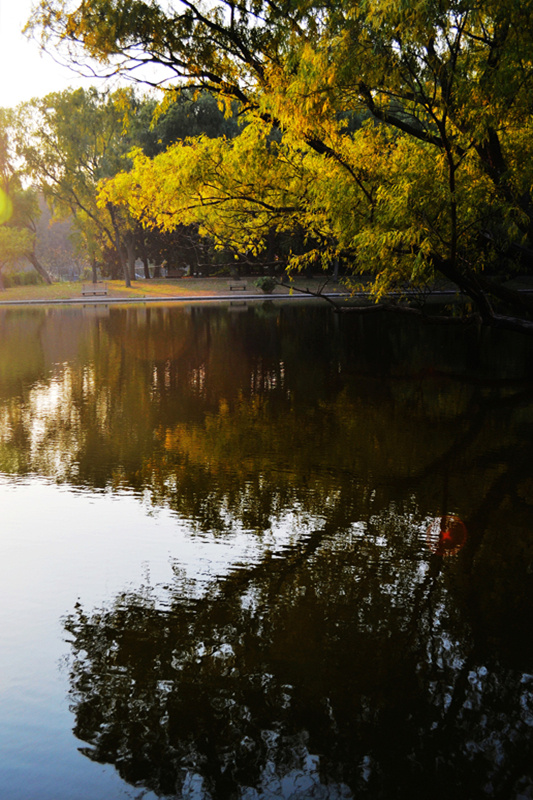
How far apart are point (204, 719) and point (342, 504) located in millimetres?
3506

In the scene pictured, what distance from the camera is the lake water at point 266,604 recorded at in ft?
10.6

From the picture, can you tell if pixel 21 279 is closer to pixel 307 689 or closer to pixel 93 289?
pixel 93 289

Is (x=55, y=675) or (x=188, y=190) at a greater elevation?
(x=188, y=190)

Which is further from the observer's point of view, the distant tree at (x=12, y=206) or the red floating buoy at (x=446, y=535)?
the distant tree at (x=12, y=206)

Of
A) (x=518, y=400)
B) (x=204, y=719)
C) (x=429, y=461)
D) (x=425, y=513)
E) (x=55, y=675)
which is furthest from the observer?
(x=518, y=400)

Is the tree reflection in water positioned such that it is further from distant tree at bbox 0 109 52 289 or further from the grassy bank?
distant tree at bbox 0 109 52 289

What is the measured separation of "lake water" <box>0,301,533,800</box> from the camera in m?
3.23

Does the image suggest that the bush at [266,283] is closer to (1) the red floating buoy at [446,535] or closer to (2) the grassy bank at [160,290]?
(2) the grassy bank at [160,290]

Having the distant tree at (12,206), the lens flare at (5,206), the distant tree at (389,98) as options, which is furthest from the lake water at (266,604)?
the lens flare at (5,206)

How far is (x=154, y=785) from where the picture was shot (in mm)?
3092

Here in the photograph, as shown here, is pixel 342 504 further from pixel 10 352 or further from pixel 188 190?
pixel 10 352

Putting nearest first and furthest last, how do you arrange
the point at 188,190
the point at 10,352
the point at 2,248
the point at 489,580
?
the point at 489,580
the point at 188,190
the point at 10,352
the point at 2,248

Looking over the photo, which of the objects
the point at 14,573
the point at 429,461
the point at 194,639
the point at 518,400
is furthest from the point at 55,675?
the point at 518,400

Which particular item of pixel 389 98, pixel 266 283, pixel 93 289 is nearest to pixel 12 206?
pixel 93 289
